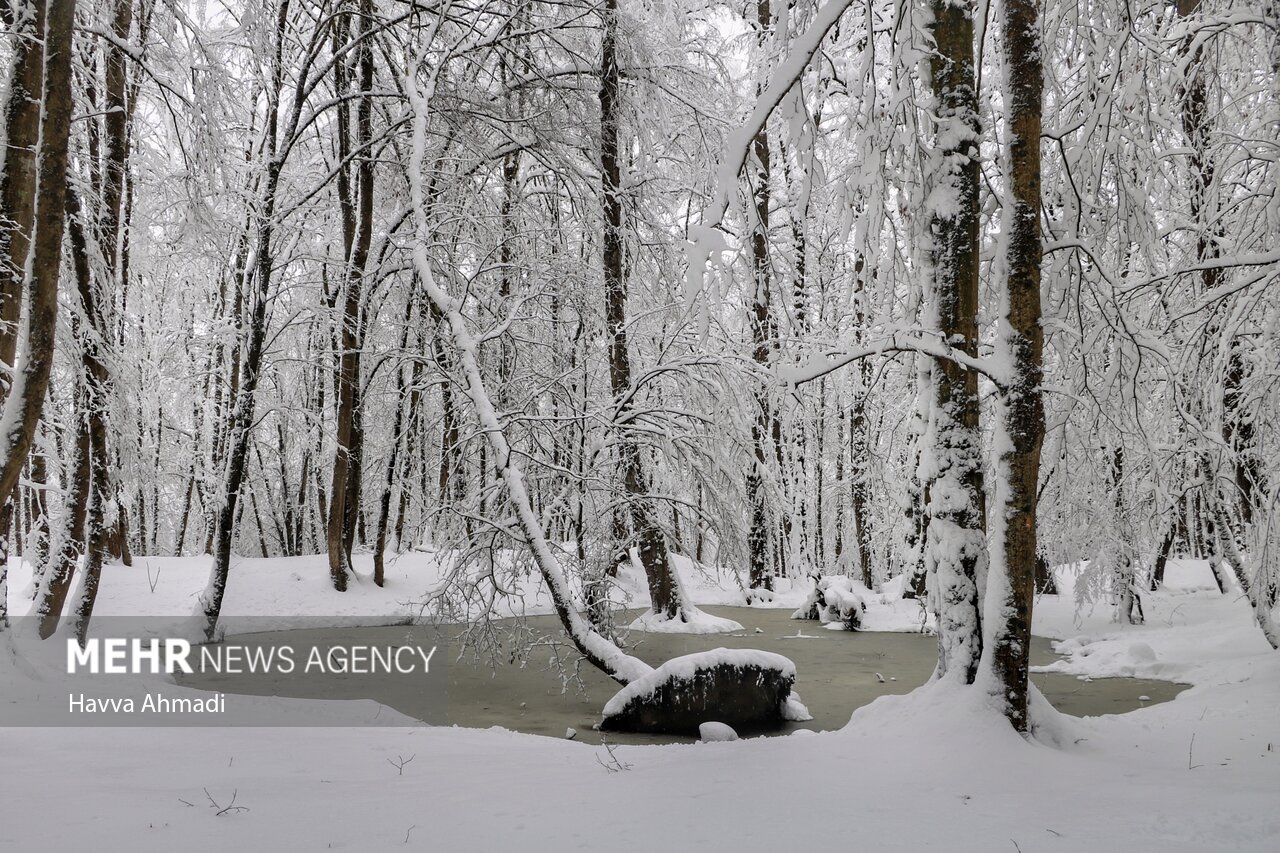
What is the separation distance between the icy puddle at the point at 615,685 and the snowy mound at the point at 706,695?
0.67 feet

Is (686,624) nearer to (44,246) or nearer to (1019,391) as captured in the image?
(1019,391)

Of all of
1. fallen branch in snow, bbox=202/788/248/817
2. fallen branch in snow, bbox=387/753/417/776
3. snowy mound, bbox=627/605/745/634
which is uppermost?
fallen branch in snow, bbox=202/788/248/817

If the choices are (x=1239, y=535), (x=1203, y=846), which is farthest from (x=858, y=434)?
(x=1203, y=846)

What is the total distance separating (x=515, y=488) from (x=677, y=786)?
11.3 feet

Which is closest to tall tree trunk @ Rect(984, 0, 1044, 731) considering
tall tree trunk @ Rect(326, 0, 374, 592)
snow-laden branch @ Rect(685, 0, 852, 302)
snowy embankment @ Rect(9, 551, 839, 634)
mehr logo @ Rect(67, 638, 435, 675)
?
snow-laden branch @ Rect(685, 0, 852, 302)

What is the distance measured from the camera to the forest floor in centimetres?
319

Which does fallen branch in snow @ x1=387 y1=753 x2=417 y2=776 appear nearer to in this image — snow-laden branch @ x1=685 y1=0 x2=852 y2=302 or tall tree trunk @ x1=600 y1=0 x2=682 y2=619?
snow-laden branch @ x1=685 y1=0 x2=852 y2=302

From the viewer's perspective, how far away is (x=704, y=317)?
3.96 m

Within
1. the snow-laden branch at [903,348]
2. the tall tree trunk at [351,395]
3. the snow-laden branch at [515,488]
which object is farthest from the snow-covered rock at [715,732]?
the tall tree trunk at [351,395]

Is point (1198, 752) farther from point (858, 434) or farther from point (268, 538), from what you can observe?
point (268, 538)

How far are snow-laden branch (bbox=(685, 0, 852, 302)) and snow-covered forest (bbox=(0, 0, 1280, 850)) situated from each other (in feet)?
0.07

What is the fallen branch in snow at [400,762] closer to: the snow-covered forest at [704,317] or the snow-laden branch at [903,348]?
the snow-covered forest at [704,317]

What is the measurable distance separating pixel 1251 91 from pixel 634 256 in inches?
265

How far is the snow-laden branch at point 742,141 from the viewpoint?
360cm
